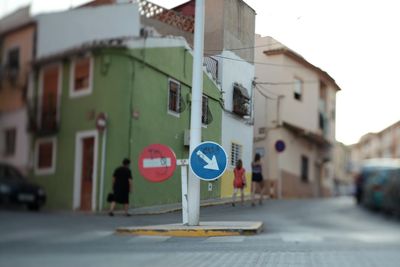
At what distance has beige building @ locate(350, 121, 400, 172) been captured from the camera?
155cm

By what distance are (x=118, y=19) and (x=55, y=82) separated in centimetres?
26

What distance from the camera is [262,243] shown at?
149 inches

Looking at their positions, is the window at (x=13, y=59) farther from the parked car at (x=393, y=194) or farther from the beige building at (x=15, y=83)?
the parked car at (x=393, y=194)

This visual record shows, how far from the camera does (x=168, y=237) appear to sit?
7.05ft

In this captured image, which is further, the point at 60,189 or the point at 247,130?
the point at 247,130

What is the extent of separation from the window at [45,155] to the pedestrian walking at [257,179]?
1.06 metres

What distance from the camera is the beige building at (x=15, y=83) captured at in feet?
3.42

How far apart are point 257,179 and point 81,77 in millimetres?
1120

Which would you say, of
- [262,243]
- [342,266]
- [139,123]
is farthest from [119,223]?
[342,266]

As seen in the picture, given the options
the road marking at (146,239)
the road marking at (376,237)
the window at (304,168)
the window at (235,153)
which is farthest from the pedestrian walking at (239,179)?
the window at (304,168)

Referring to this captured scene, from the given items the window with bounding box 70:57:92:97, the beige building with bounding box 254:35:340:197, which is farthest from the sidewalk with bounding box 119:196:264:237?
the window with bounding box 70:57:92:97

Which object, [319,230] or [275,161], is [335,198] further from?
[319,230]

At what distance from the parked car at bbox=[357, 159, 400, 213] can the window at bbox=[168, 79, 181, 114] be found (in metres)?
0.65

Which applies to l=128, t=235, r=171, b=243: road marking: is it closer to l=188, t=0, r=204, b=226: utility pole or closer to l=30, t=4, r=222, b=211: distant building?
l=188, t=0, r=204, b=226: utility pole
